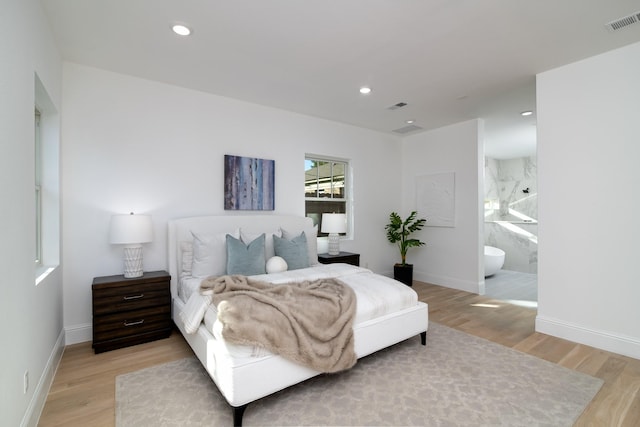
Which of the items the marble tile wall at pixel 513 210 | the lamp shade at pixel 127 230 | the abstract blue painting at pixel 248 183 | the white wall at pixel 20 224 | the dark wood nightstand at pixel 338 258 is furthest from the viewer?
the marble tile wall at pixel 513 210

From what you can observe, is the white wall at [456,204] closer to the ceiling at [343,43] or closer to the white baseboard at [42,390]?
the ceiling at [343,43]

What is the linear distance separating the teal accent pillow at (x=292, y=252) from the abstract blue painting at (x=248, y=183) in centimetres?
66

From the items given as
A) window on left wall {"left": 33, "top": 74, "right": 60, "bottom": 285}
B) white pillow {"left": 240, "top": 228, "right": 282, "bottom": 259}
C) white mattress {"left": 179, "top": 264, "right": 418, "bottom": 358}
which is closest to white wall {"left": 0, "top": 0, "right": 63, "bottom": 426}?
window on left wall {"left": 33, "top": 74, "right": 60, "bottom": 285}

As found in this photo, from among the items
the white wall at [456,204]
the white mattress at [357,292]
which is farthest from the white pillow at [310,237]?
the white wall at [456,204]

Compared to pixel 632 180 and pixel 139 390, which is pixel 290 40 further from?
pixel 632 180

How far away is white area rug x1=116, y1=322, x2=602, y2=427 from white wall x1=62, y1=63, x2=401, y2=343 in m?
1.36

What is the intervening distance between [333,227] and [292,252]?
1141mm

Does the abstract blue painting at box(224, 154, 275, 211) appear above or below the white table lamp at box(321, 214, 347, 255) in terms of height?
above

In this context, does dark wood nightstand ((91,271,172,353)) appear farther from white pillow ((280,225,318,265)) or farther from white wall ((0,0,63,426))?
white pillow ((280,225,318,265))

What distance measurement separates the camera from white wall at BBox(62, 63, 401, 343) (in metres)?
2.97

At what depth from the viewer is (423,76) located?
3252 mm

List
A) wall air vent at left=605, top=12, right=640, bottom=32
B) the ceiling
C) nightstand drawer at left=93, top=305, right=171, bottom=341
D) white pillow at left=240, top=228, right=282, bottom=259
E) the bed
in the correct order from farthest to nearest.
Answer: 1. white pillow at left=240, top=228, right=282, bottom=259
2. nightstand drawer at left=93, top=305, right=171, bottom=341
3. wall air vent at left=605, top=12, right=640, bottom=32
4. the ceiling
5. the bed

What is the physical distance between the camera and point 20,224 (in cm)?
167

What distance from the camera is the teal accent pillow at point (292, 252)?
11.6 ft
